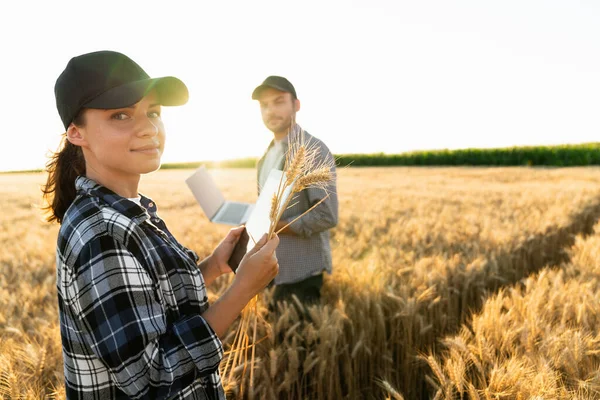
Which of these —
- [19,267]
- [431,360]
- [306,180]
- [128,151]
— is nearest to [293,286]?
[431,360]

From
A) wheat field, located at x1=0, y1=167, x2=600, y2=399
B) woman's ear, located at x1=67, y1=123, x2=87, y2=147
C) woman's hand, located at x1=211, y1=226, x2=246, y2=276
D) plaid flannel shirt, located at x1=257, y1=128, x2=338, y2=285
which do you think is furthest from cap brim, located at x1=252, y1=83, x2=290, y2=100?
woman's ear, located at x1=67, y1=123, x2=87, y2=147

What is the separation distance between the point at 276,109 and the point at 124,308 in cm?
172

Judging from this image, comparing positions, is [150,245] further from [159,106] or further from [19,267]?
[19,267]

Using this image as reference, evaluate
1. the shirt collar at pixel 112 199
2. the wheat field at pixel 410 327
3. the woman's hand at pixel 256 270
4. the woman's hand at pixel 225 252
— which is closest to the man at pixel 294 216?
the wheat field at pixel 410 327

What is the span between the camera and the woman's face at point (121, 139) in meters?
1.12

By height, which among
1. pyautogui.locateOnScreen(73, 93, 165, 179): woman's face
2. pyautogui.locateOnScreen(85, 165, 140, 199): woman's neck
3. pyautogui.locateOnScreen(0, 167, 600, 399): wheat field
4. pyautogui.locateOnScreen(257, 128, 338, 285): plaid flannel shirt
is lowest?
pyautogui.locateOnScreen(0, 167, 600, 399): wheat field

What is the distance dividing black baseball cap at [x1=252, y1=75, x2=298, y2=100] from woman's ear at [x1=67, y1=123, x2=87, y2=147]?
141 centimetres

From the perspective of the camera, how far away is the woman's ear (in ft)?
3.81

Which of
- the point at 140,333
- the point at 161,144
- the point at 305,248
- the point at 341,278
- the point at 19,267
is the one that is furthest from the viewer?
the point at 19,267

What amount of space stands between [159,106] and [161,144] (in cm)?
12

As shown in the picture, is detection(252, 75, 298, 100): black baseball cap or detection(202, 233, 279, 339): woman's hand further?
detection(252, 75, 298, 100): black baseball cap

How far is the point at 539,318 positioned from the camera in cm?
231

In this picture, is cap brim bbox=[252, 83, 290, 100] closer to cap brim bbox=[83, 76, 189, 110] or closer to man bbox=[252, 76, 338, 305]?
man bbox=[252, 76, 338, 305]

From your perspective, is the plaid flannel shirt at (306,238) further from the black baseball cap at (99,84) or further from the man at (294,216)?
the black baseball cap at (99,84)
